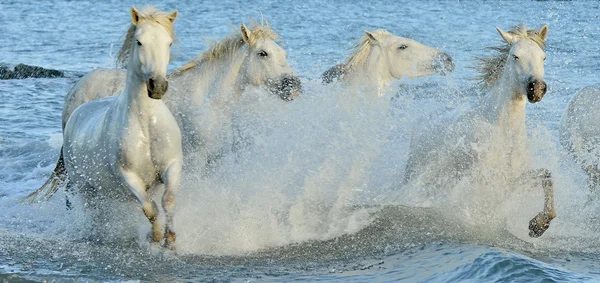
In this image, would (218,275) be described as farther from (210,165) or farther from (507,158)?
(507,158)

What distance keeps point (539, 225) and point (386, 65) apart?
2693mm

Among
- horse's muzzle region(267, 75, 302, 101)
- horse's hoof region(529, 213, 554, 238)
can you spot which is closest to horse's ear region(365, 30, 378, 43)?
horse's muzzle region(267, 75, 302, 101)

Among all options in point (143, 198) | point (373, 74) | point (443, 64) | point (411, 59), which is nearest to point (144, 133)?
point (143, 198)

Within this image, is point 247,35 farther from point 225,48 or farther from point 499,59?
point 499,59

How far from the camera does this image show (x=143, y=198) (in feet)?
18.8

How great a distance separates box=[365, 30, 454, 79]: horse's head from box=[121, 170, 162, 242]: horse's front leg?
10.9 ft

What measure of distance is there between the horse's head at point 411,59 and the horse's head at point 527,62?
1.62 m

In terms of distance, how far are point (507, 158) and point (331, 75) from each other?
2320mm

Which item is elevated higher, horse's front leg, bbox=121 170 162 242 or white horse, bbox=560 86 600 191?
white horse, bbox=560 86 600 191

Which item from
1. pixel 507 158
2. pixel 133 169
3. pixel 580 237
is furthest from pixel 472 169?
pixel 133 169

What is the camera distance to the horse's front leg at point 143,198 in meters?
5.69

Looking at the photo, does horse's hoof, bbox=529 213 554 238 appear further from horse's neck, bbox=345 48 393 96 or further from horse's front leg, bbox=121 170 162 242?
horse's front leg, bbox=121 170 162 242

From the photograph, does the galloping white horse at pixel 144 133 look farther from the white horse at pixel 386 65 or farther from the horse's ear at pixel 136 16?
the white horse at pixel 386 65

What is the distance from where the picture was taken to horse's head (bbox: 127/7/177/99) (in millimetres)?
5332
